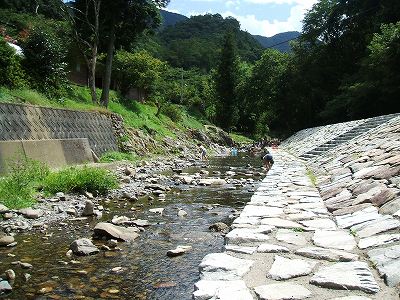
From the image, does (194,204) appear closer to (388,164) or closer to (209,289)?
(388,164)

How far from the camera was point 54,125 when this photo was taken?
50.1 ft

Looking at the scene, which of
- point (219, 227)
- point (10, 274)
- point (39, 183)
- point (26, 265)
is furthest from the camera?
point (39, 183)

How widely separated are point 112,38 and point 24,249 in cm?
2096

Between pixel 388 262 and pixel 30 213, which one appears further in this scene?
pixel 30 213

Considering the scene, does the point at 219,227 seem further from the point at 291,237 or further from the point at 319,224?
the point at 291,237

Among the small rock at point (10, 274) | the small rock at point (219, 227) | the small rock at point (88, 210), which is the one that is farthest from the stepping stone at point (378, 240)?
the small rock at point (88, 210)

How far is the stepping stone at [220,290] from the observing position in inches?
112

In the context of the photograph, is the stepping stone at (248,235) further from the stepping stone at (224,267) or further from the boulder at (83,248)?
the boulder at (83,248)

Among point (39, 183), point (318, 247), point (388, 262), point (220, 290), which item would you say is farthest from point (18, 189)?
point (388, 262)

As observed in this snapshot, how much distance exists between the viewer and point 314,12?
38.4 meters

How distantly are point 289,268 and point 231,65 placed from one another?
50.0 m

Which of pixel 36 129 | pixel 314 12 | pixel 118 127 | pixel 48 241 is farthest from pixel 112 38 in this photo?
pixel 314 12

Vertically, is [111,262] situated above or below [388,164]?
below

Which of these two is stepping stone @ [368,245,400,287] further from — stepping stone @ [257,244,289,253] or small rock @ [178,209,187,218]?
small rock @ [178,209,187,218]
